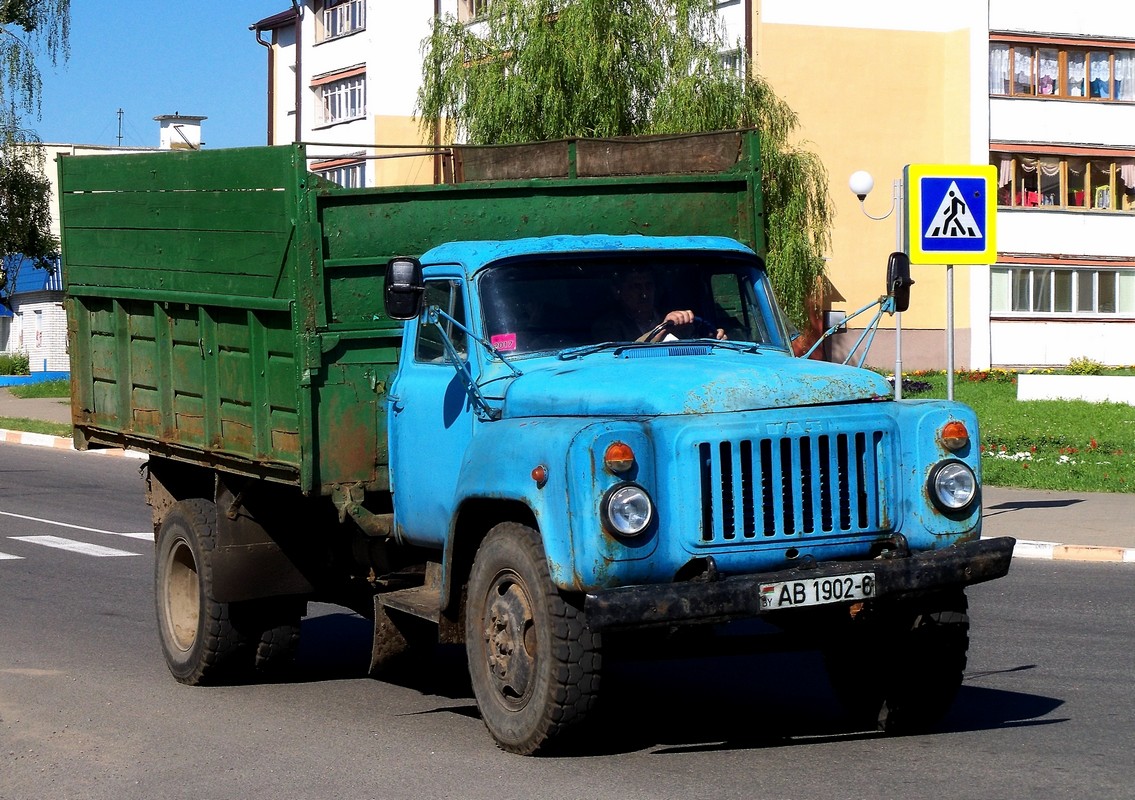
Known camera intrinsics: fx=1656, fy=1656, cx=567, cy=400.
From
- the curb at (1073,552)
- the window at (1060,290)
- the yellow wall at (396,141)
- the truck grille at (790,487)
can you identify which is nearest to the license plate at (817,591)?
the truck grille at (790,487)

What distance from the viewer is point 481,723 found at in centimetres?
741

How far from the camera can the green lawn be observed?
61.4 feet

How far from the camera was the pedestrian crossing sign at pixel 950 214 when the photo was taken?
14.4 m

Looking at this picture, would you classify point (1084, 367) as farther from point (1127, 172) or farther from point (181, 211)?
point (181, 211)

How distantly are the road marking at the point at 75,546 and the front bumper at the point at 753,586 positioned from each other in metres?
9.84

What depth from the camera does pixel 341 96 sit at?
56.0m

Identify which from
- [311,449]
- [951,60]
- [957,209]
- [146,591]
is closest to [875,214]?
[951,60]

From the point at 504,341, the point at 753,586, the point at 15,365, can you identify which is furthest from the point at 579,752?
the point at 15,365

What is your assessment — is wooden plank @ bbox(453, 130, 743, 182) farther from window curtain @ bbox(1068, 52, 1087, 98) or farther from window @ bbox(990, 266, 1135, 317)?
window curtain @ bbox(1068, 52, 1087, 98)

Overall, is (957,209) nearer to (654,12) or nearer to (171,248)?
(171,248)

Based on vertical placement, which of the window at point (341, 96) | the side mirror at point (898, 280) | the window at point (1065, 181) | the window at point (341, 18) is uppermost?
the window at point (341, 18)

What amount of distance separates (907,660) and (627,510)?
1653 millimetres

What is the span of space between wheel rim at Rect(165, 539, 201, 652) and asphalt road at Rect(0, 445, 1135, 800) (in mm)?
268

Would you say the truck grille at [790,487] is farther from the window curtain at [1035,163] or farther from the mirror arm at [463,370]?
the window curtain at [1035,163]
